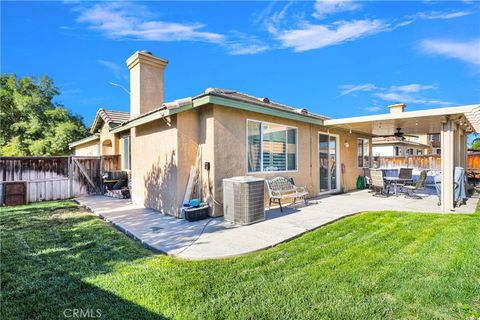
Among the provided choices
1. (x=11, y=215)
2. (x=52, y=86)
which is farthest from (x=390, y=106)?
(x=52, y=86)

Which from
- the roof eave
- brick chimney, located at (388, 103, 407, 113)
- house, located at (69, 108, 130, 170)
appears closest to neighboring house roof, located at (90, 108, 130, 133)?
house, located at (69, 108, 130, 170)

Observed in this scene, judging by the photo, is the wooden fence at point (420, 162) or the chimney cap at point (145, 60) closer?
the chimney cap at point (145, 60)

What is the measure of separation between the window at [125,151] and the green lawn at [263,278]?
7316 mm

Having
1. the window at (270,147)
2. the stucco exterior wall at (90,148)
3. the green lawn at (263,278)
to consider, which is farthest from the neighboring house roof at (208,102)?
the stucco exterior wall at (90,148)

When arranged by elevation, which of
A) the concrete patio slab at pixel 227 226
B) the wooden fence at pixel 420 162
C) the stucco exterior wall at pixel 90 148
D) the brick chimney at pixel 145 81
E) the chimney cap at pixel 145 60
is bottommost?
the concrete patio slab at pixel 227 226

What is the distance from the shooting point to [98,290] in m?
3.20

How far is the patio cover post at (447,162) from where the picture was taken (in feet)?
25.4

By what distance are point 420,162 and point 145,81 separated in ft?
66.2

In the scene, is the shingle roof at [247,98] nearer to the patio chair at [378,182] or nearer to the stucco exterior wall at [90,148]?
the patio chair at [378,182]

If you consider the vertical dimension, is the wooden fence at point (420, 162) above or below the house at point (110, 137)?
below

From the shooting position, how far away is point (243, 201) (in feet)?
20.5

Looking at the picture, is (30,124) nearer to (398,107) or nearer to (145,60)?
(145,60)

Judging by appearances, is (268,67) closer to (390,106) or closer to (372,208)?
(390,106)

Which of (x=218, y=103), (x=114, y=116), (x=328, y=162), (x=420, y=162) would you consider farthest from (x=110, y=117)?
(x=420, y=162)
